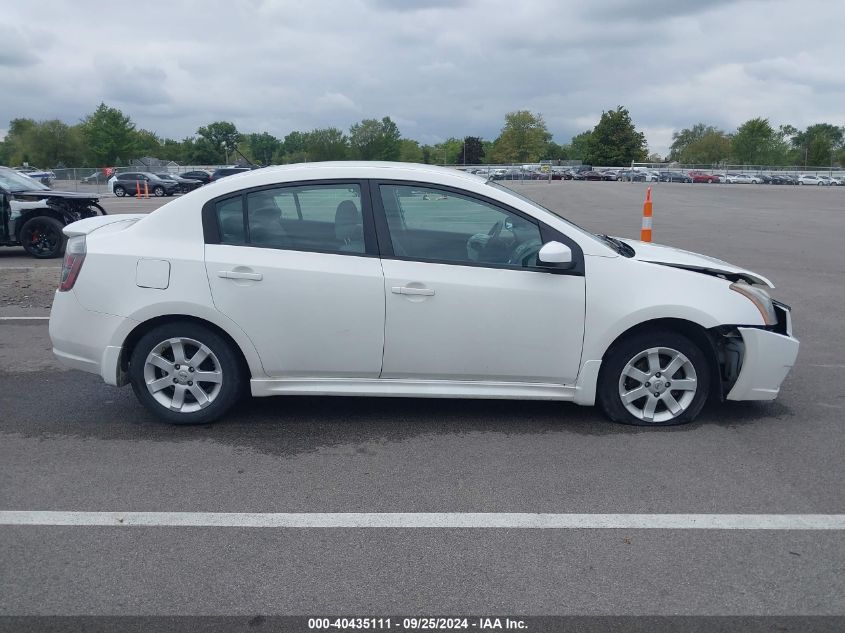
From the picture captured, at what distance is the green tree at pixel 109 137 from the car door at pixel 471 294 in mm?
88758

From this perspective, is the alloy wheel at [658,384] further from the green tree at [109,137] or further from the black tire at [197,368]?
the green tree at [109,137]

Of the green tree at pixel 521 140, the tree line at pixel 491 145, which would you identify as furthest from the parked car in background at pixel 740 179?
the green tree at pixel 521 140

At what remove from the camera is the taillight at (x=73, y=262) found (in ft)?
16.8

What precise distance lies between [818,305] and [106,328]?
7.99m

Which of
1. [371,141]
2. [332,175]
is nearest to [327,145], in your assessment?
[371,141]

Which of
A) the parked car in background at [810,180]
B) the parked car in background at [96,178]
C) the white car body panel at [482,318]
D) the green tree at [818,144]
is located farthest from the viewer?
the green tree at [818,144]

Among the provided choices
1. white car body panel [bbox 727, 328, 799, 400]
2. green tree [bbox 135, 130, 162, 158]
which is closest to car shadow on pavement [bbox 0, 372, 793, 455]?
white car body panel [bbox 727, 328, 799, 400]

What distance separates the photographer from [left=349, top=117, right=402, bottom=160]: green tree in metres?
11.6

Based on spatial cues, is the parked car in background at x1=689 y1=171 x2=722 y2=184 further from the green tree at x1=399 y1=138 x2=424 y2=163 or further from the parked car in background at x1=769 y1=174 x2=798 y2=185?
the green tree at x1=399 y1=138 x2=424 y2=163

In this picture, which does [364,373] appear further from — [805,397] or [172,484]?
[805,397]

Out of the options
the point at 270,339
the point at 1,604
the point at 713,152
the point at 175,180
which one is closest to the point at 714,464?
the point at 270,339

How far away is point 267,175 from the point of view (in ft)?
17.0

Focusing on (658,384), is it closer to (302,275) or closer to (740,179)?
(302,275)

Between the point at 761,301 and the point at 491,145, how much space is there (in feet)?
445
